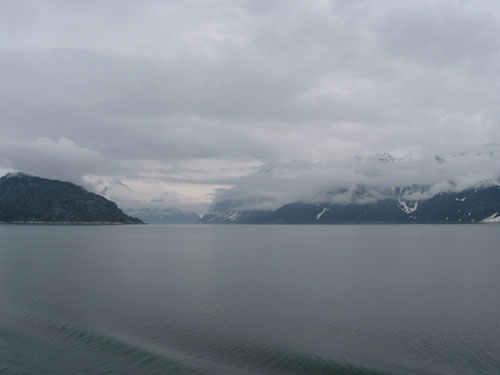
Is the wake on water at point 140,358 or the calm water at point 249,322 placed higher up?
the calm water at point 249,322

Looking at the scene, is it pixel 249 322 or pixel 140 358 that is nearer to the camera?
pixel 140 358

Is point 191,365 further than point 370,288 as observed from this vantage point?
No

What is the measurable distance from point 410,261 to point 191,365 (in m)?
85.8

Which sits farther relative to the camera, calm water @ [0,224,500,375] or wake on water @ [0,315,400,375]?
calm water @ [0,224,500,375]

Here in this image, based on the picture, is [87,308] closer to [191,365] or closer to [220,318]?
[220,318]

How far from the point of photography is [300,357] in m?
34.5

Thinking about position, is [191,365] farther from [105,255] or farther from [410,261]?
[105,255]

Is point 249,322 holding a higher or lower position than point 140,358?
higher

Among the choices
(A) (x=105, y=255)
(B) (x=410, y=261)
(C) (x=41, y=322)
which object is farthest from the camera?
(A) (x=105, y=255)

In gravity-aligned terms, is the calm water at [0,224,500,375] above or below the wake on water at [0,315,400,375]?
above

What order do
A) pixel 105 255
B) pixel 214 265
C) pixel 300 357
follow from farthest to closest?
1. pixel 105 255
2. pixel 214 265
3. pixel 300 357

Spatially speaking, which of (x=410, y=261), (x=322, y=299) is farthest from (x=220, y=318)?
(x=410, y=261)

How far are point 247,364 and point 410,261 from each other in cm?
8281

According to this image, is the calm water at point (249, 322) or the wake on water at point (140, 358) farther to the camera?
the calm water at point (249, 322)
